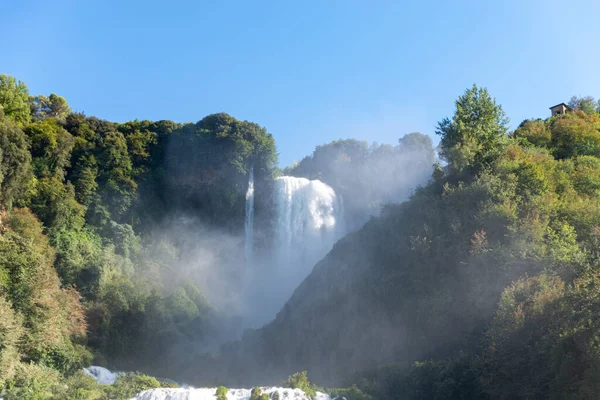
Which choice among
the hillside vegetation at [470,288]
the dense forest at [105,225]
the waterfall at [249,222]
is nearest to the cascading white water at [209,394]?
the hillside vegetation at [470,288]

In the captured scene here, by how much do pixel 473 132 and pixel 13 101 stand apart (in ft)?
114

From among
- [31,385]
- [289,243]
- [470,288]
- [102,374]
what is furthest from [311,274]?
[31,385]

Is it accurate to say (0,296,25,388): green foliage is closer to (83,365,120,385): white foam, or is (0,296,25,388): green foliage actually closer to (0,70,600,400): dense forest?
(0,70,600,400): dense forest

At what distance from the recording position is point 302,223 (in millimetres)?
48500

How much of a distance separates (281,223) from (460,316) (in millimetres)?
25179

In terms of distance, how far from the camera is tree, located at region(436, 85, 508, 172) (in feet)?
108

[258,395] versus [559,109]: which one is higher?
[559,109]

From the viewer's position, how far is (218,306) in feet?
145

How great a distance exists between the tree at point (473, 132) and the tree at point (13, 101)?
31.6 metres

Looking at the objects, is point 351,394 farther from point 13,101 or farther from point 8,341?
point 13,101

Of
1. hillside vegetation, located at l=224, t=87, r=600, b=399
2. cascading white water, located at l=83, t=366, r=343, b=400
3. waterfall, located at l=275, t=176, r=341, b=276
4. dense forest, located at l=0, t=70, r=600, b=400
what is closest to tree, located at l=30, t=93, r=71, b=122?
dense forest, located at l=0, t=70, r=600, b=400

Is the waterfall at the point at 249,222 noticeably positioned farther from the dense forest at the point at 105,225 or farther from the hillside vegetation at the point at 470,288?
the hillside vegetation at the point at 470,288

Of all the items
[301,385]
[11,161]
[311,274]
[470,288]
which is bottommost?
[301,385]

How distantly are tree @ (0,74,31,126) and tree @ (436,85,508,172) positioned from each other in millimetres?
31571
